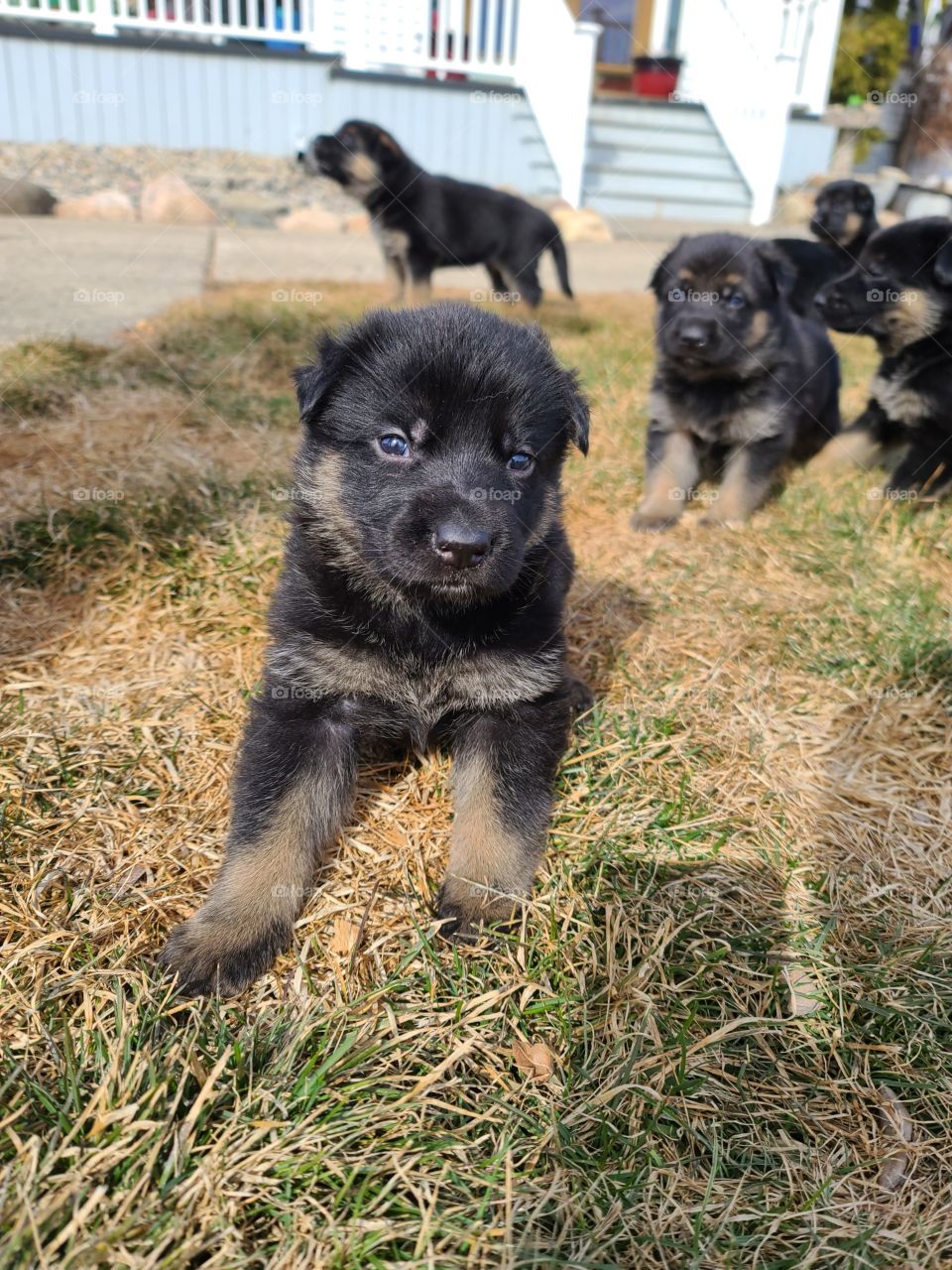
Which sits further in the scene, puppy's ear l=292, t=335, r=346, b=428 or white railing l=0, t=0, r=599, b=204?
white railing l=0, t=0, r=599, b=204

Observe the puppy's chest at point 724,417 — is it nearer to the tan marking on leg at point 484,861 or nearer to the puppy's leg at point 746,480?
the puppy's leg at point 746,480

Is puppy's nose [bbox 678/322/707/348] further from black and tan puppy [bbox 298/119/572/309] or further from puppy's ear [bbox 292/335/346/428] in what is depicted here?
black and tan puppy [bbox 298/119/572/309]

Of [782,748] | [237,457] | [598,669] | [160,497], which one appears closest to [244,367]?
[237,457]

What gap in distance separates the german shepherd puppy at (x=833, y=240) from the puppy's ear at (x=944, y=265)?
83.8 inches

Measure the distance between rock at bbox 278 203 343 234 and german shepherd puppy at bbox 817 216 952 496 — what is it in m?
8.83

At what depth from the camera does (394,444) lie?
7.59 feet

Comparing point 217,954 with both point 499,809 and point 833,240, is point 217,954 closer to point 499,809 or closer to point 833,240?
point 499,809

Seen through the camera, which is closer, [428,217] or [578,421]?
[578,421]

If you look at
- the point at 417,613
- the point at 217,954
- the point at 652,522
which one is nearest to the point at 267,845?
the point at 217,954

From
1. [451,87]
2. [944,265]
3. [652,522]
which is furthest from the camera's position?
[451,87]

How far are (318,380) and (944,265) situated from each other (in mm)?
3517

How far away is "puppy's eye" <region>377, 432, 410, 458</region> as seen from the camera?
2307mm

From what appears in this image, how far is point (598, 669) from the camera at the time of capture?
3.27m

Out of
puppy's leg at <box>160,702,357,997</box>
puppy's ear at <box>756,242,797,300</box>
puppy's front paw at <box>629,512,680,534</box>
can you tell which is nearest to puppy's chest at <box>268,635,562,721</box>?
puppy's leg at <box>160,702,357,997</box>
